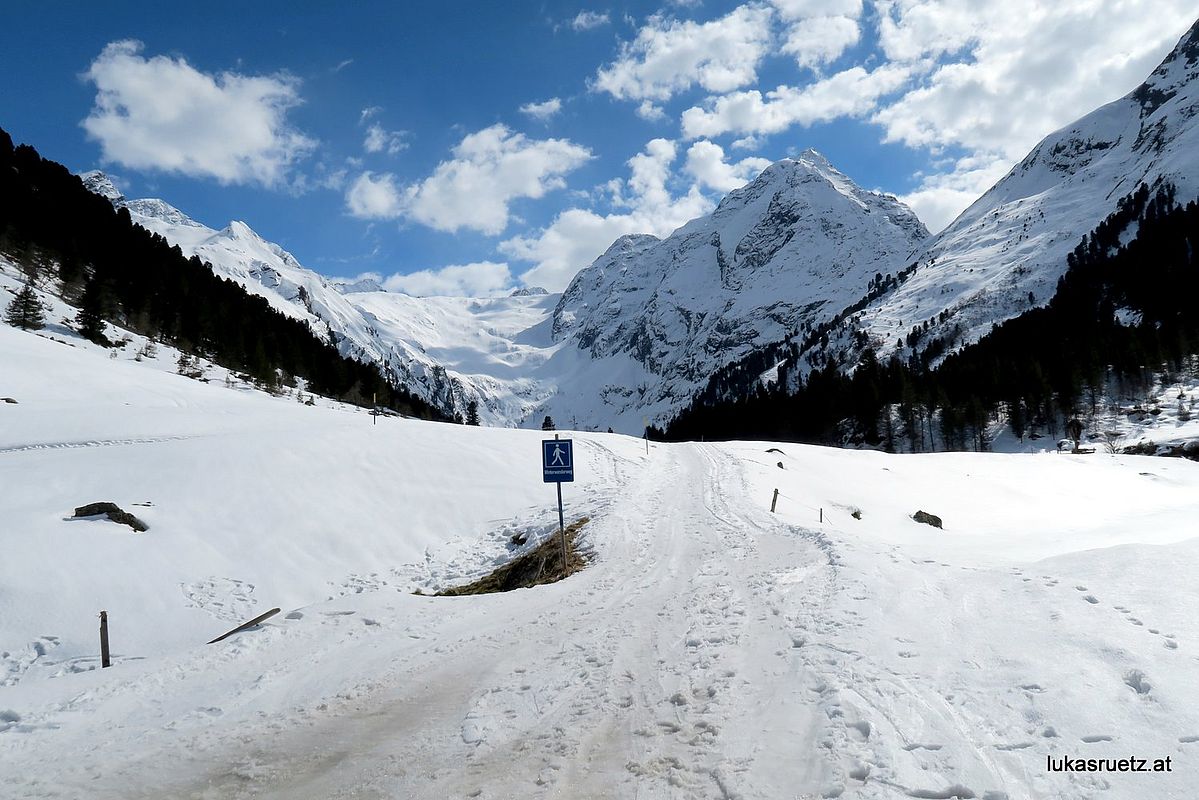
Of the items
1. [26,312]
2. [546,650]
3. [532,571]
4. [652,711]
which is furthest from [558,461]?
[26,312]

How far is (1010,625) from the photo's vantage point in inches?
316

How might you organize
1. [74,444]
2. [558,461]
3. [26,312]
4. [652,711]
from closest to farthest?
1. [652,711]
2. [558,461]
3. [74,444]
4. [26,312]

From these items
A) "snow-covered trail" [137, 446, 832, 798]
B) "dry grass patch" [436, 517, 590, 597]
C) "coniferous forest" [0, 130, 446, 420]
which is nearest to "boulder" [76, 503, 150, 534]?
"dry grass patch" [436, 517, 590, 597]

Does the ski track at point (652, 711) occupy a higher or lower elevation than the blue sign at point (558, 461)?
lower

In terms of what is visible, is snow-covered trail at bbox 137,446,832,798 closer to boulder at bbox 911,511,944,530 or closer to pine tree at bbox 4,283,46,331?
boulder at bbox 911,511,944,530

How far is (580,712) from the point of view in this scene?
6.83 m

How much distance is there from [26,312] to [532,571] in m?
57.0

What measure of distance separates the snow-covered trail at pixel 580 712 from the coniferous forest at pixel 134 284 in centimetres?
6082

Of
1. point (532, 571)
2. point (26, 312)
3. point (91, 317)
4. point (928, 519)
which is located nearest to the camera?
point (532, 571)

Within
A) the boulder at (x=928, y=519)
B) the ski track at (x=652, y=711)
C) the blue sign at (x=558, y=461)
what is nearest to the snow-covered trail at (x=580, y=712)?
the ski track at (x=652, y=711)

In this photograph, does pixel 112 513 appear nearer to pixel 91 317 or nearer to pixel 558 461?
pixel 558 461

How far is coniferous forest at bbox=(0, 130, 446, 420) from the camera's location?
6047cm

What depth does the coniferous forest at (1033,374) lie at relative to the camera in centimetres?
8306

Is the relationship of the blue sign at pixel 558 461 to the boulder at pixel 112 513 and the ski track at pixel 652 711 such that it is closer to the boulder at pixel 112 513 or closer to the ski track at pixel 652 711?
the ski track at pixel 652 711
